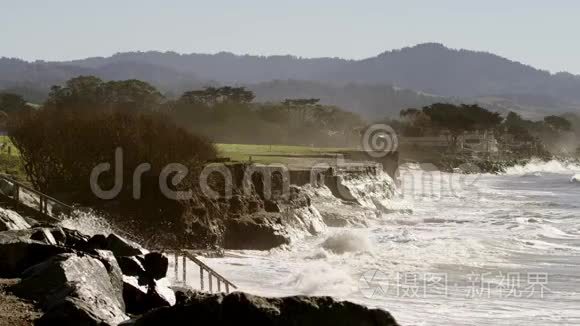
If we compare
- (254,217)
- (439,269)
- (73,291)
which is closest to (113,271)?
(73,291)

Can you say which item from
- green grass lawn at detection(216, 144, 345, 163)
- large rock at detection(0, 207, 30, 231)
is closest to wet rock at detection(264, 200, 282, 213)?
green grass lawn at detection(216, 144, 345, 163)

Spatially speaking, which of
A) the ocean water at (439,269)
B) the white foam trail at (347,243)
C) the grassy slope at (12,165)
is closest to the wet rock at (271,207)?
the ocean water at (439,269)

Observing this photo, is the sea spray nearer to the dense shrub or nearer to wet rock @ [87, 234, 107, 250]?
wet rock @ [87, 234, 107, 250]

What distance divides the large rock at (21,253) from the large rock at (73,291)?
1091mm

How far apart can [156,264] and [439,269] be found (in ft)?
41.1

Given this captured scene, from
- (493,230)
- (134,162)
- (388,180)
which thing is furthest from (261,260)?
(388,180)

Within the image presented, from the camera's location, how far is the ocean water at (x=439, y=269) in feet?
64.5

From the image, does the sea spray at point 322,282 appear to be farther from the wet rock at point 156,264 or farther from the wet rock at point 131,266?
the wet rock at point 131,266

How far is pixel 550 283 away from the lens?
23.8 meters

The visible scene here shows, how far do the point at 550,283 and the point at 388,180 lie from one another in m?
39.3

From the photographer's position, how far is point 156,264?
16875 mm

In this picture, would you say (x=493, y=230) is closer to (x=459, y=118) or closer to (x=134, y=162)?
(x=134, y=162)

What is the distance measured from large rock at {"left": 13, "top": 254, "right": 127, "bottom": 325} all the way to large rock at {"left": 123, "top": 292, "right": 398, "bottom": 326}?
2096 millimetres

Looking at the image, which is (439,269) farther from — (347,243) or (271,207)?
(271,207)
